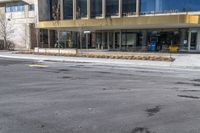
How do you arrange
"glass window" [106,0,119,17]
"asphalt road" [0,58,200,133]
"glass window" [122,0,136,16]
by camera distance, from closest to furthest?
"asphalt road" [0,58,200,133], "glass window" [122,0,136,16], "glass window" [106,0,119,17]

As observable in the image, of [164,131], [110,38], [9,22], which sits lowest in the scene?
[164,131]

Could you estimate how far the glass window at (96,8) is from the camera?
4284cm

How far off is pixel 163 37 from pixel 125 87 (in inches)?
1100

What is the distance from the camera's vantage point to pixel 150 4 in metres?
36.9

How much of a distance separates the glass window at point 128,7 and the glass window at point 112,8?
106cm

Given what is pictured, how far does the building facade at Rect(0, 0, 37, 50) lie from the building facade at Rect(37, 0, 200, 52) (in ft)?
7.19

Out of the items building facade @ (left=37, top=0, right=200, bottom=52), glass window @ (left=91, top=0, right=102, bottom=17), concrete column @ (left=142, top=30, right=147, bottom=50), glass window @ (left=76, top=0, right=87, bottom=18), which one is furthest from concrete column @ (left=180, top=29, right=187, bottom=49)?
glass window @ (left=76, top=0, right=87, bottom=18)

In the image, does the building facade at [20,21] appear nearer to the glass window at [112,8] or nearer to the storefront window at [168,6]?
the glass window at [112,8]

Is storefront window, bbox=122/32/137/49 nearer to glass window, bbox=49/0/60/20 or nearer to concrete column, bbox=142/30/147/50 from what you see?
concrete column, bbox=142/30/147/50

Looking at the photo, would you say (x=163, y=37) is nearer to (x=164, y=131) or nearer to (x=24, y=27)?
(x=24, y=27)

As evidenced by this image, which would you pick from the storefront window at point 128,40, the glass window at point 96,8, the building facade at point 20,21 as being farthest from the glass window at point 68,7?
the storefront window at point 128,40

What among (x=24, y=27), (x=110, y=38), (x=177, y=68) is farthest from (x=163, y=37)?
(x=24, y=27)

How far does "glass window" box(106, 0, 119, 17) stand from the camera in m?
41.3

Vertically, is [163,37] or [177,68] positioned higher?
[163,37]
